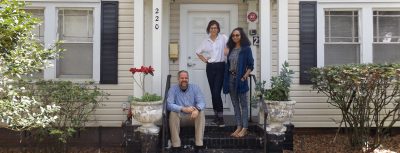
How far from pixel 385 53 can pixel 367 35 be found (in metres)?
0.52

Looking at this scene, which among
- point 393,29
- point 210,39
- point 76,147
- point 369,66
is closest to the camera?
point 369,66

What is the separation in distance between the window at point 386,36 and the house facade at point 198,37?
2cm

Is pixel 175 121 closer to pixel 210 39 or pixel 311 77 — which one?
pixel 210 39

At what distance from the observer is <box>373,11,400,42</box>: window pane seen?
7707mm

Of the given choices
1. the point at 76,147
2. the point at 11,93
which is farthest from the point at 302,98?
the point at 11,93

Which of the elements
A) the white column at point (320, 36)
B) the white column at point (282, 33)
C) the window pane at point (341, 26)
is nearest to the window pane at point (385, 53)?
the window pane at point (341, 26)

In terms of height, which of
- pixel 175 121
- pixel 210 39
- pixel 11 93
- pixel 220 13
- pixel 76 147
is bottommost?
pixel 76 147

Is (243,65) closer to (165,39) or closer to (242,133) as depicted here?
(242,133)

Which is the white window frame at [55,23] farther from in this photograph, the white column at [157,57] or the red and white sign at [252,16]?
the red and white sign at [252,16]

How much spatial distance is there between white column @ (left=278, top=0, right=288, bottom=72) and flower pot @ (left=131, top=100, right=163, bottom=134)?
6.73 ft

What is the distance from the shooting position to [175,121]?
5840 millimetres

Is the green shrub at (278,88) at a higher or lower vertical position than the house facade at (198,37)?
lower

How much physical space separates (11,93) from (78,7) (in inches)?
137

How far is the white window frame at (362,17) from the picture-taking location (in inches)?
296
